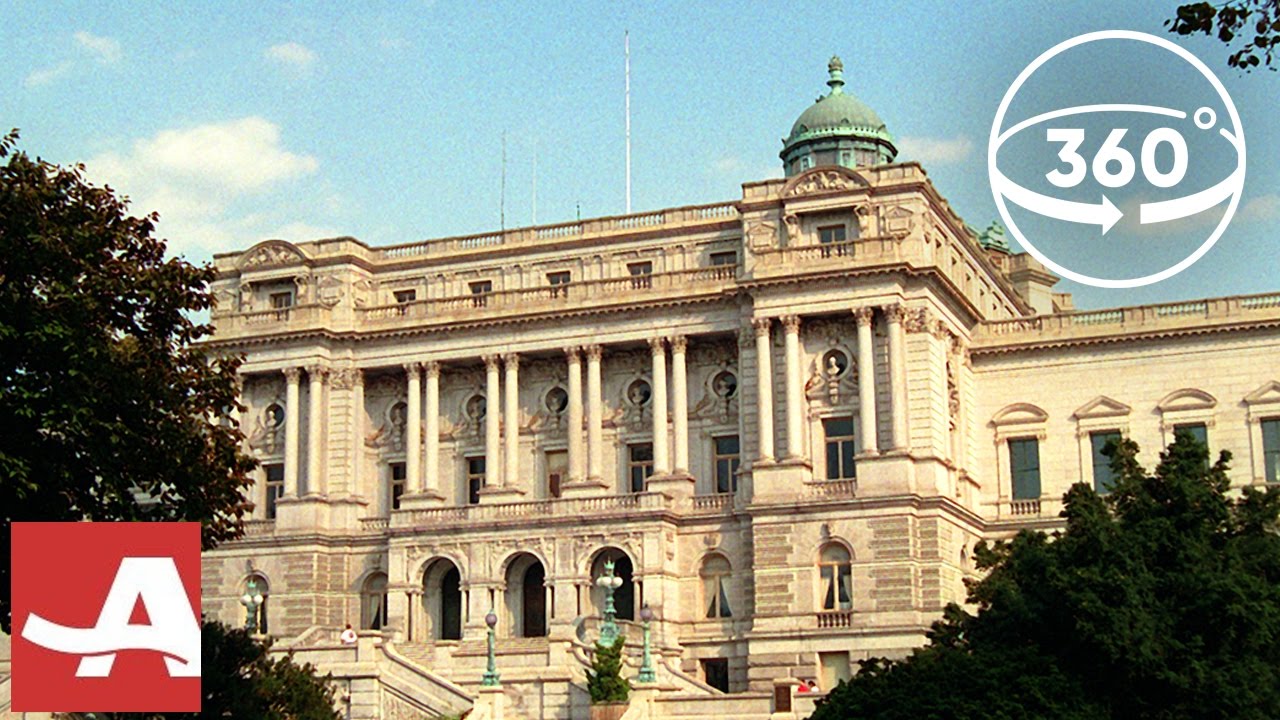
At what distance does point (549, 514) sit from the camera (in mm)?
65688

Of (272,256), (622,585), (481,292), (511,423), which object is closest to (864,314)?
(622,585)

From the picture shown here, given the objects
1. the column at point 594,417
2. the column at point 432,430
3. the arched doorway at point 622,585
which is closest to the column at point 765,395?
the arched doorway at point 622,585

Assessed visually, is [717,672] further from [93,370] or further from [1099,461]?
[93,370]

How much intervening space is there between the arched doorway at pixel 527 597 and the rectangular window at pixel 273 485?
11.3 meters

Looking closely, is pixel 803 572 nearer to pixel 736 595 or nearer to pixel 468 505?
pixel 736 595

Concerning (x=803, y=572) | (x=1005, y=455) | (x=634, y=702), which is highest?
(x=1005, y=455)

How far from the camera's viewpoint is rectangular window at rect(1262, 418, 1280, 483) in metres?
66.3

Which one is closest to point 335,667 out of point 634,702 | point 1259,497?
point 634,702

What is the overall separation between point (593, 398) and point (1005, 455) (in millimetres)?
15745

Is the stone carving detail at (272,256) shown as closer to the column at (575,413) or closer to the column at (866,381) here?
the column at (575,413)

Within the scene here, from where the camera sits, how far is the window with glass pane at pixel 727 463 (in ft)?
220

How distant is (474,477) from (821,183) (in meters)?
17.5

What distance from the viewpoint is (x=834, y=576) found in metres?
62.7

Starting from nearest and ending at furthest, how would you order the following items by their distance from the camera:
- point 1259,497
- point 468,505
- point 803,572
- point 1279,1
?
point 1279,1, point 1259,497, point 803,572, point 468,505
